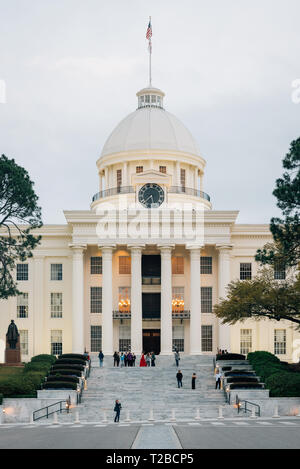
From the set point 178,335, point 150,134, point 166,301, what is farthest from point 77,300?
point 150,134

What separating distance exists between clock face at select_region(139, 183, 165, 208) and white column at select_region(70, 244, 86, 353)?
9930 millimetres

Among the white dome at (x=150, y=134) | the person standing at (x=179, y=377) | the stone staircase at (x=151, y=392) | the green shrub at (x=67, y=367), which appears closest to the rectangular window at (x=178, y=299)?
the stone staircase at (x=151, y=392)

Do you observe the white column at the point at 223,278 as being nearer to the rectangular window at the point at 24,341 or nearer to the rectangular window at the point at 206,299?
the rectangular window at the point at 206,299

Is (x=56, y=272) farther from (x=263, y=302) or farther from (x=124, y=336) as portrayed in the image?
(x=263, y=302)

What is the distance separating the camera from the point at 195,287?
211 ft

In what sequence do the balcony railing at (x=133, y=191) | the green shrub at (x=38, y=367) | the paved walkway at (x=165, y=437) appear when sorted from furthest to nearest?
the balcony railing at (x=133, y=191) < the green shrub at (x=38, y=367) < the paved walkway at (x=165, y=437)

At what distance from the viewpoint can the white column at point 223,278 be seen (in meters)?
64.4

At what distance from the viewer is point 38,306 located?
67750mm

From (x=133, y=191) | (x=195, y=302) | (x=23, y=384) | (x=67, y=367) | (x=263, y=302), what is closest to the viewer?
(x=23, y=384)

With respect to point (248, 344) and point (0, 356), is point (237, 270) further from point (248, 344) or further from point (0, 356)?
point (0, 356)

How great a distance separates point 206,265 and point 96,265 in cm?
1078

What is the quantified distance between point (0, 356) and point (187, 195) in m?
25.6

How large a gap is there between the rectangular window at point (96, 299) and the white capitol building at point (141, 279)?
97 millimetres

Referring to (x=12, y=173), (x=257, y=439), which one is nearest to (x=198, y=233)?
(x=12, y=173)
